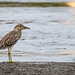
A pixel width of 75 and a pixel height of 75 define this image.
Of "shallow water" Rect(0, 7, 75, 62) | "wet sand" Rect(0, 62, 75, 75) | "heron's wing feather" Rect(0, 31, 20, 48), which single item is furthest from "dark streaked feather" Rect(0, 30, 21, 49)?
"shallow water" Rect(0, 7, 75, 62)

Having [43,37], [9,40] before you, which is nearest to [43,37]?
[43,37]

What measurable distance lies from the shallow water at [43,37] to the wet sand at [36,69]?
1915mm

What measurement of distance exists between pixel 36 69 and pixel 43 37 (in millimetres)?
7816

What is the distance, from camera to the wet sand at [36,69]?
25.4 feet

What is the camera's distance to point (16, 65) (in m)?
8.62

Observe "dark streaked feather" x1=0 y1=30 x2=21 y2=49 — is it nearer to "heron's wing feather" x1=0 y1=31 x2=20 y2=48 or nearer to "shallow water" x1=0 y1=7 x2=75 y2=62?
"heron's wing feather" x1=0 y1=31 x2=20 y2=48

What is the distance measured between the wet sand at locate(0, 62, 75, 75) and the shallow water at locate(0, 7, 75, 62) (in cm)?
192

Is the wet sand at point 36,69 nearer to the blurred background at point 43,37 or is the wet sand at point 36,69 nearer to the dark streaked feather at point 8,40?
the dark streaked feather at point 8,40

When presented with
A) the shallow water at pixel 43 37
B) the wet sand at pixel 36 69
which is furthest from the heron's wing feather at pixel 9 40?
the shallow water at pixel 43 37

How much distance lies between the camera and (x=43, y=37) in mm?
15844

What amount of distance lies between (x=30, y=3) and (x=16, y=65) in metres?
25.5

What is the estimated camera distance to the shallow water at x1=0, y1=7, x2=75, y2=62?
37.4ft

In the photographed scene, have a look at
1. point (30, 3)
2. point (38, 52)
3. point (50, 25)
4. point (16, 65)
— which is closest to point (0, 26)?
point (50, 25)

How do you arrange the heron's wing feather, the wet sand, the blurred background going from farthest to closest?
the blurred background → the heron's wing feather → the wet sand
